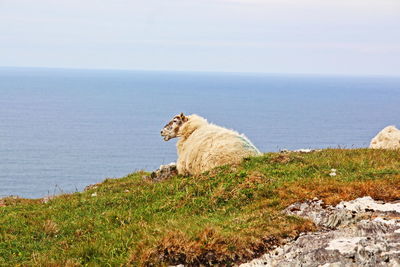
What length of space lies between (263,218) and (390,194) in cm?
296

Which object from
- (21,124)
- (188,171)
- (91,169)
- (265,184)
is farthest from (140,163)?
(265,184)

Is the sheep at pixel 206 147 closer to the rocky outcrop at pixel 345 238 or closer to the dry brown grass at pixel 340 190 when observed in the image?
the dry brown grass at pixel 340 190

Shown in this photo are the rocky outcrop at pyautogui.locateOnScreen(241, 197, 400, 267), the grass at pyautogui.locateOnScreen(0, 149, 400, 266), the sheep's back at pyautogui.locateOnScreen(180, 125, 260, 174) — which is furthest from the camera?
the sheep's back at pyautogui.locateOnScreen(180, 125, 260, 174)

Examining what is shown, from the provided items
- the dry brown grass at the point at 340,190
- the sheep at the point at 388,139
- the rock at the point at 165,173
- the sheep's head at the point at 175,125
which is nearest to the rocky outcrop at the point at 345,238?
the dry brown grass at the point at 340,190

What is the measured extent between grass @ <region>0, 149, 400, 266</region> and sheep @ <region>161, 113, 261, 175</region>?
8.29 ft

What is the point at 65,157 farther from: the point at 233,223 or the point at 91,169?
the point at 233,223

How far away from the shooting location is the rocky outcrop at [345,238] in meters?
7.38

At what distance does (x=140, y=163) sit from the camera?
118750 mm

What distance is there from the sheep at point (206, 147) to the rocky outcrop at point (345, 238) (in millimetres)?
8762

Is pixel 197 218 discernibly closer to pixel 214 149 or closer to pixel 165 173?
pixel 214 149

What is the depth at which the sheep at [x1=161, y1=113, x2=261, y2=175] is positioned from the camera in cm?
1980

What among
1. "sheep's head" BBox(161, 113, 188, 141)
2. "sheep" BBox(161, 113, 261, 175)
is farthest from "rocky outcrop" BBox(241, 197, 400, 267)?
"sheep's head" BBox(161, 113, 188, 141)

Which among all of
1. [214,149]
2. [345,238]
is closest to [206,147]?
[214,149]

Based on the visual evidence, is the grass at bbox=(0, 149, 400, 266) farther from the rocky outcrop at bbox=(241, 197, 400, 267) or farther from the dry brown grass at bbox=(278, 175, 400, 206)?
the rocky outcrop at bbox=(241, 197, 400, 267)
